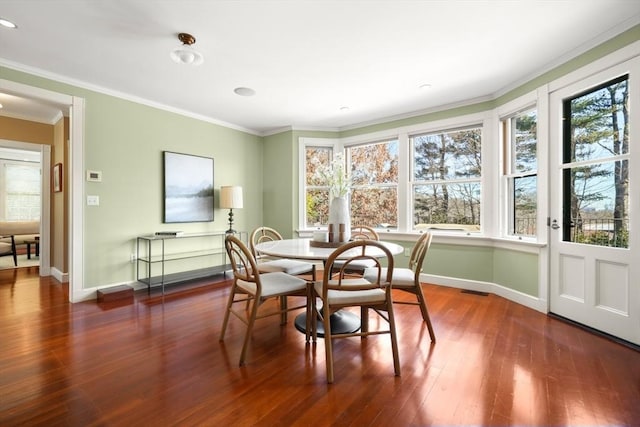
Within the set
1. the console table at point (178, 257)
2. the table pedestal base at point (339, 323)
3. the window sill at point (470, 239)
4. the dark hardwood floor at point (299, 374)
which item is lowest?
the dark hardwood floor at point (299, 374)

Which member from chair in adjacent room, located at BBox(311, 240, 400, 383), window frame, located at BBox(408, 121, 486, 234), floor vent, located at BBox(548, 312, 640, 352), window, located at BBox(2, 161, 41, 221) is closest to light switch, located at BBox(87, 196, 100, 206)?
chair in adjacent room, located at BBox(311, 240, 400, 383)

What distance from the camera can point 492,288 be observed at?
3.58 m

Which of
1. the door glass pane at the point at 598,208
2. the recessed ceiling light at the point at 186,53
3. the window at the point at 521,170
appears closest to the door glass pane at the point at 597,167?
the door glass pane at the point at 598,208

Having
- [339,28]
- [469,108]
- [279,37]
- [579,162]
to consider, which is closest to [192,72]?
[279,37]

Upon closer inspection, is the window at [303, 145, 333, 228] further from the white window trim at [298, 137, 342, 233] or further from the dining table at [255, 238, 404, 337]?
the dining table at [255, 238, 404, 337]

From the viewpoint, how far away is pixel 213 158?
14.9 feet

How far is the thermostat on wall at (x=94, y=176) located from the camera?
329 centimetres

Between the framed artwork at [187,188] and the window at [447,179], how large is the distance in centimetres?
311

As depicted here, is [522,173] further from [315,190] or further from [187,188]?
[187,188]

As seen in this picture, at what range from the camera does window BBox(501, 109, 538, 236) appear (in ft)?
10.4

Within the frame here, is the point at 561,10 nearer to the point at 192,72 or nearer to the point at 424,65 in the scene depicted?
the point at 424,65

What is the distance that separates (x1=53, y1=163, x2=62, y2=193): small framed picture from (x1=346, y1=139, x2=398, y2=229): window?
430 cm

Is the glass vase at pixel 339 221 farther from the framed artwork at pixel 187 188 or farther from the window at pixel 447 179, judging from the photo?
the framed artwork at pixel 187 188

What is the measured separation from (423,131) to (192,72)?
3031 mm
